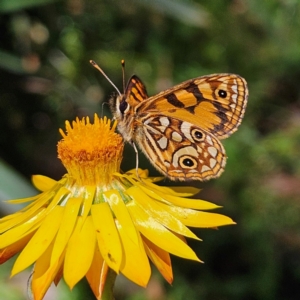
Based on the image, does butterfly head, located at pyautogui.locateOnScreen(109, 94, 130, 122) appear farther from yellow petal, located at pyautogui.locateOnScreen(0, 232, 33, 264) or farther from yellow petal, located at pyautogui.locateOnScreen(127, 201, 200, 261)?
yellow petal, located at pyautogui.locateOnScreen(0, 232, 33, 264)

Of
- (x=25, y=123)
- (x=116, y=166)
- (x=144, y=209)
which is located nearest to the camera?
(x=144, y=209)

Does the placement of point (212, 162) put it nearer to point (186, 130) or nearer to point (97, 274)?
point (186, 130)

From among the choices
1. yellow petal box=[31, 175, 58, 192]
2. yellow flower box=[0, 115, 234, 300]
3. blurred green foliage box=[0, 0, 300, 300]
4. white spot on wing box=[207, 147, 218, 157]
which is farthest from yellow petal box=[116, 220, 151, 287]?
blurred green foliage box=[0, 0, 300, 300]

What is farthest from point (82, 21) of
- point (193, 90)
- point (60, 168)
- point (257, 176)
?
point (193, 90)

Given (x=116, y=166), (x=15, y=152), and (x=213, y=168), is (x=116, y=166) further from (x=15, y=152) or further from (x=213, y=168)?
(x=15, y=152)

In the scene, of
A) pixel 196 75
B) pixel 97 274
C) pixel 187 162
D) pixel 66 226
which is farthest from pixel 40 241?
pixel 196 75
